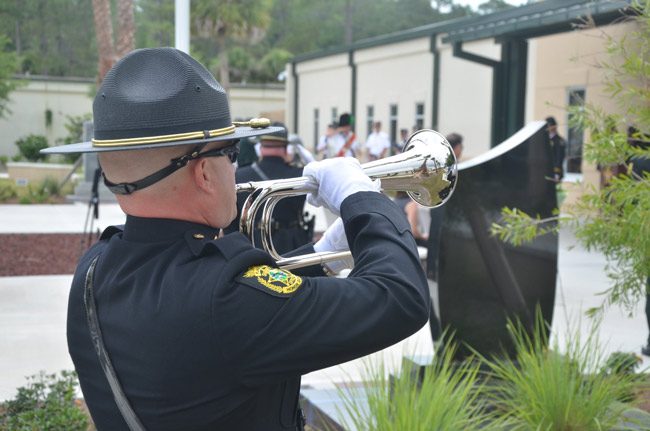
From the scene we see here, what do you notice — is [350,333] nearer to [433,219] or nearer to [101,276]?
[101,276]

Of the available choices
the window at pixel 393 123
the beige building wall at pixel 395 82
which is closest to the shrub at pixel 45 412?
the beige building wall at pixel 395 82

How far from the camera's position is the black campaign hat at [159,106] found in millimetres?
1710

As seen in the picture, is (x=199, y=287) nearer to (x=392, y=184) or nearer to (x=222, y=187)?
(x=222, y=187)

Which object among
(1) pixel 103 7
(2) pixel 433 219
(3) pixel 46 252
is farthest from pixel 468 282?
(1) pixel 103 7

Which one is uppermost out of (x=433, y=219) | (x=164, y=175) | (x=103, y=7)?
(x=103, y=7)

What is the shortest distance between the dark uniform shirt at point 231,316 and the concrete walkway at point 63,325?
231 cm

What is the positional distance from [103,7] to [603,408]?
676 inches

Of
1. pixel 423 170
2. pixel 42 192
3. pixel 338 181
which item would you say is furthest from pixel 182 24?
pixel 42 192

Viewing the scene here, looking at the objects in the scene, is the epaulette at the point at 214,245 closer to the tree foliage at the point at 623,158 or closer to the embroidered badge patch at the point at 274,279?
the embroidered badge patch at the point at 274,279

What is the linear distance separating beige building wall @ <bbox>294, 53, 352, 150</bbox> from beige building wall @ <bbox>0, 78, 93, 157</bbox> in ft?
39.0

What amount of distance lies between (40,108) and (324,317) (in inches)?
1684

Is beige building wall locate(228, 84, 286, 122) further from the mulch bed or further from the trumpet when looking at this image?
the trumpet

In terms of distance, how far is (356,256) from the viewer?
1.81 meters

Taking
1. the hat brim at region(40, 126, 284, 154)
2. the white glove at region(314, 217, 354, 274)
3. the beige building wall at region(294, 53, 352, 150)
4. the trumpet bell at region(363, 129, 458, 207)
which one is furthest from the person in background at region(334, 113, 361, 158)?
the hat brim at region(40, 126, 284, 154)
